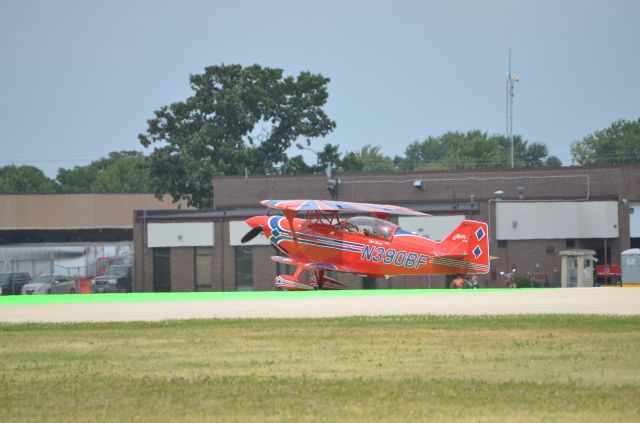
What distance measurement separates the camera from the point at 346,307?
2416 centimetres

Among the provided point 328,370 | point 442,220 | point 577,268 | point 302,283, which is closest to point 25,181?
point 442,220

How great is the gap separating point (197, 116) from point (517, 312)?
72.8 m

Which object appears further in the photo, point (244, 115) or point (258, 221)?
point (244, 115)

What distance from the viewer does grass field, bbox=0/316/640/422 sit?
1229 cm

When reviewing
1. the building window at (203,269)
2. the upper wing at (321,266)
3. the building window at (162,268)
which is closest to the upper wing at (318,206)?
the upper wing at (321,266)

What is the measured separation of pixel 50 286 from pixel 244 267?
924cm

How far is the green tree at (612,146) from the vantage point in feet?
531

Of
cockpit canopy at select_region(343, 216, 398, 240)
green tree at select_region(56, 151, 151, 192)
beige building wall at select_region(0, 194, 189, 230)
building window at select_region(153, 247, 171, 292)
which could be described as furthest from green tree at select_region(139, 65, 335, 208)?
green tree at select_region(56, 151, 151, 192)

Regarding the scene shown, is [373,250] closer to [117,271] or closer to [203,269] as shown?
[203,269]

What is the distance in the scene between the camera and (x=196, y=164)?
86.2 metres

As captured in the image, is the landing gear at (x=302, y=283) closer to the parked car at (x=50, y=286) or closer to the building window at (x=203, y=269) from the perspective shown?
the building window at (x=203, y=269)

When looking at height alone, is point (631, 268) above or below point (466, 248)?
below

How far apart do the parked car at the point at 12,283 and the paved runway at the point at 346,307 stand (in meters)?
27.8

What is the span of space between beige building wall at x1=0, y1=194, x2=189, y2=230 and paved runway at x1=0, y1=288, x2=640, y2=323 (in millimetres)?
74181
